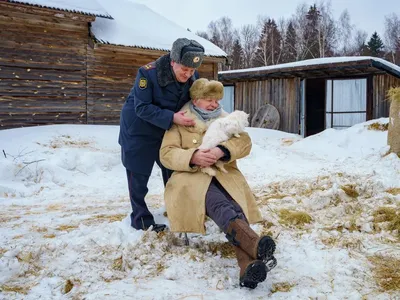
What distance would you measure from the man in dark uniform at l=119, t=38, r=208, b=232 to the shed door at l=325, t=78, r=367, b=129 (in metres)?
12.0

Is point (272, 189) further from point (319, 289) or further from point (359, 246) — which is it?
point (319, 289)

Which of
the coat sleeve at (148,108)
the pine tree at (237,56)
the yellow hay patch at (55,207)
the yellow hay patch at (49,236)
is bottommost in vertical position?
the yellow hay patch at (55,207)

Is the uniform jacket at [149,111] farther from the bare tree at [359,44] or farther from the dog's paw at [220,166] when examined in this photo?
the bare tree at [359,44]

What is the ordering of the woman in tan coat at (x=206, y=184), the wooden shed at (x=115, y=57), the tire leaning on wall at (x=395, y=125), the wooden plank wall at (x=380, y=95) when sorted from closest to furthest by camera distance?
the woman in tan coat at (x=206, y=184) → the tire leaning on wall at (x=395, y=125) → the wooden shed at (x=115, y=57) → the wooden plank wall at (x=380, y=95)

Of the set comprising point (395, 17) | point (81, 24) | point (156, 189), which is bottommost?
point (156, 189)

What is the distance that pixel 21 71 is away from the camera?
916 cm

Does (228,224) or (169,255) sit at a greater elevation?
(228,224)

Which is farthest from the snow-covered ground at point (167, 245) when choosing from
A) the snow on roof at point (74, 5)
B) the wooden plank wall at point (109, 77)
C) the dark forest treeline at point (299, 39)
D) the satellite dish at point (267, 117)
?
the dark forest treeline at point (299, 39)

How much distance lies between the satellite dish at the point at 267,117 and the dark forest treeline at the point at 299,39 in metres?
17.7


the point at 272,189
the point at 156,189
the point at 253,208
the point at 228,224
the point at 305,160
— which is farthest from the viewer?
the point at 305,160

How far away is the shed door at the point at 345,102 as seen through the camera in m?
13.5

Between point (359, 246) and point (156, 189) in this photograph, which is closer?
point (359, 246)

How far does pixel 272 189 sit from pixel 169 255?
2.42 m

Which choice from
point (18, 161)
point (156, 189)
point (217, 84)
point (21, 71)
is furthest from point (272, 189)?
point (21, 71)
